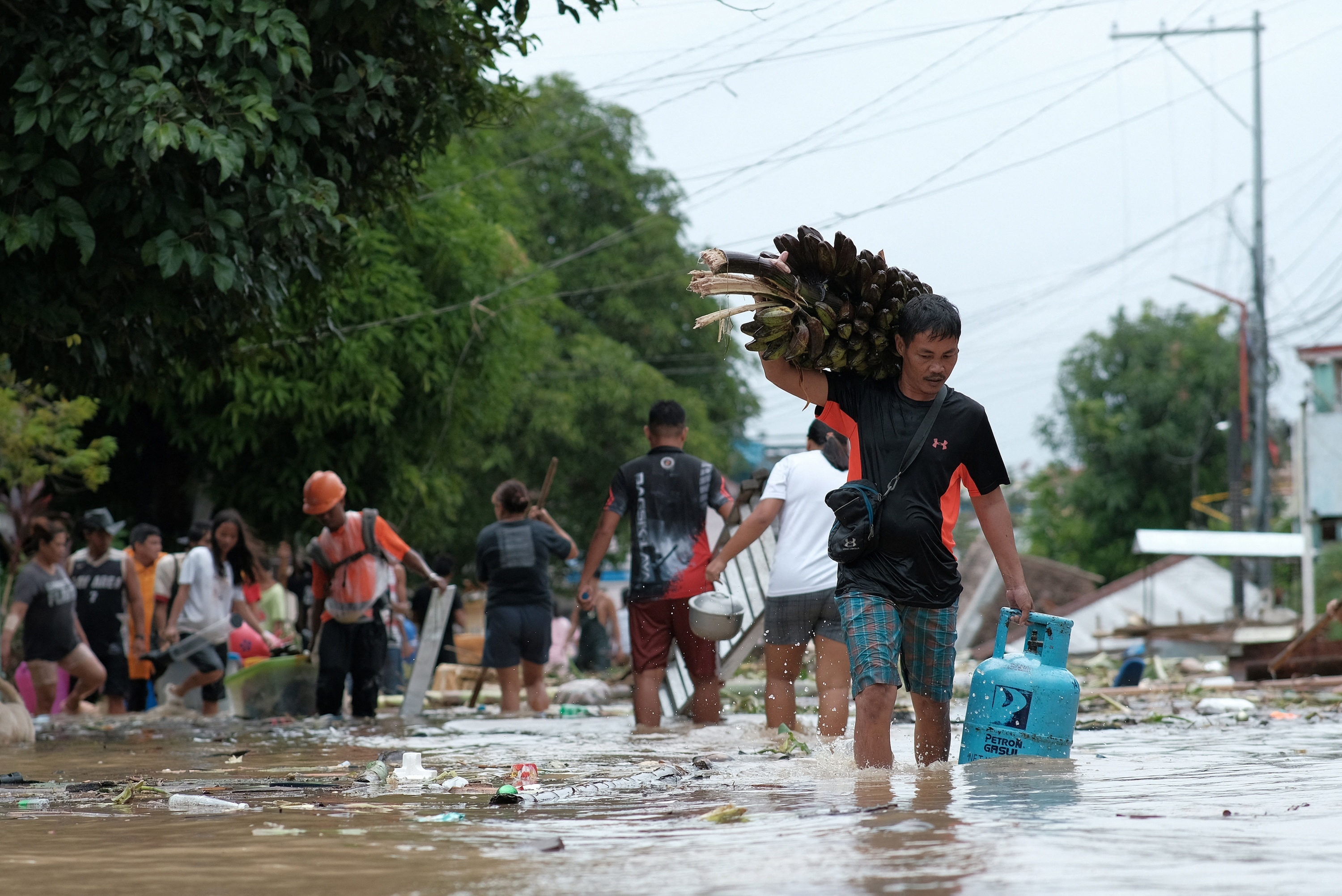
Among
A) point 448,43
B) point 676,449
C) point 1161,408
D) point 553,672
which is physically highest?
point 1161,408

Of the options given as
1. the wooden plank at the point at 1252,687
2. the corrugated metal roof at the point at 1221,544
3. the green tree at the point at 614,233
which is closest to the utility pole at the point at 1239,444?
the corrugated metal roof at the point at 1221,544

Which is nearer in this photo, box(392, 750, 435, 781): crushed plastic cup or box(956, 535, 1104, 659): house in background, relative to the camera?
box(392, 750, 435, 781): crushed plastic cup

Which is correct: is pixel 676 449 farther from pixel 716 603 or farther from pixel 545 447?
pixel 545 447

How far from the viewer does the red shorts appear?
9758 millimetres

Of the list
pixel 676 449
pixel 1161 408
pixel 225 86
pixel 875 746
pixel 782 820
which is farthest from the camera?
pixel 1161 408

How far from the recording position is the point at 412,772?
622 cm

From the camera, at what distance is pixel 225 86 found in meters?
8.30

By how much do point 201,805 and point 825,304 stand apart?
110 inches

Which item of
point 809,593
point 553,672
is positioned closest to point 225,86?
point 809,593

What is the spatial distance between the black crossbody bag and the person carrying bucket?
241 inches

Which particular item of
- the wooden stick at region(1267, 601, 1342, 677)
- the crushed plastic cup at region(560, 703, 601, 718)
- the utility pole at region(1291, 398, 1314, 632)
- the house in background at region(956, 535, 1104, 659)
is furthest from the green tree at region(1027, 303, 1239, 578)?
the crushed plastic cup at region(560, 703, 601, 718)

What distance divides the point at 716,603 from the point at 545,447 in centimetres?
2893

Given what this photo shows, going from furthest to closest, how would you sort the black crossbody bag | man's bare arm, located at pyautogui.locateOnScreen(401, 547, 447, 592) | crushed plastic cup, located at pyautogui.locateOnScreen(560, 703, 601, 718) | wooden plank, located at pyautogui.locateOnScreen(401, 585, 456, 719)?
crushed plastic cup, located at pyautogui.locateOnScreen(560, 703, 601, 718) < wooden plank, located at pyautogui.locateOnScreen(401, 585, 456, 719) < man's bare arm, located at pyautogui.locateOnScreen(401, 547, 447, 592) < the black crossbody bag

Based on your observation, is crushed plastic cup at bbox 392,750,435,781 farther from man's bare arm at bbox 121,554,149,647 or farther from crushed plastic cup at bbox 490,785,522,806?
man's bare arm at bbox 121,554,149,647
